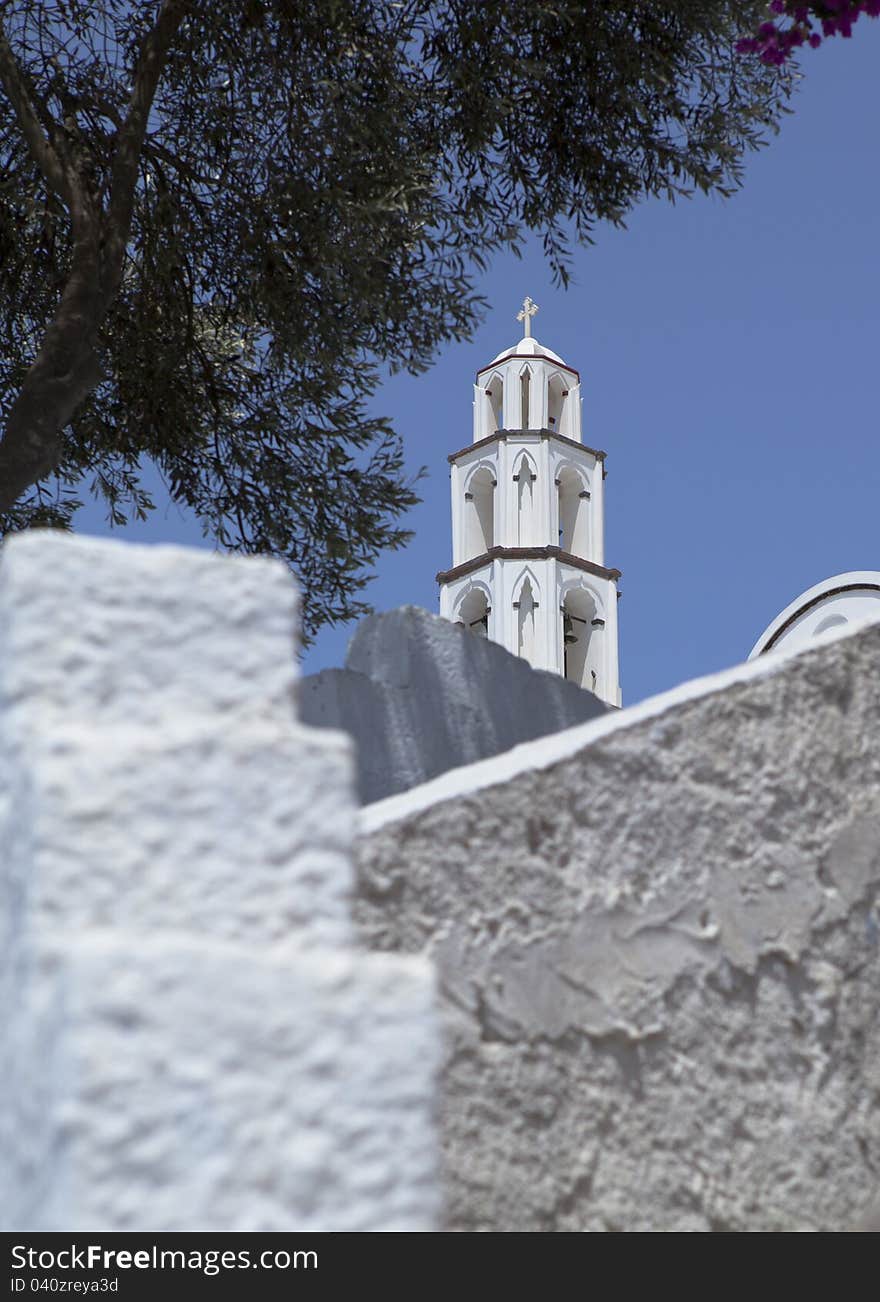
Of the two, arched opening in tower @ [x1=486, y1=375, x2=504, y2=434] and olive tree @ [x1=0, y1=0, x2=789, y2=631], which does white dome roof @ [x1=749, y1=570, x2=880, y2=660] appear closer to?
olive tree @ [x1=0, y1=0, x2=789, y2=631]

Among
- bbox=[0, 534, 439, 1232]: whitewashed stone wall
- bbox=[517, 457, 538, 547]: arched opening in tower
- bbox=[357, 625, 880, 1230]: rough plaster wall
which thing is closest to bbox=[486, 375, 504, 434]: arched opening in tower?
bbox=[517, 457, 538, 547]: arched opening in tower

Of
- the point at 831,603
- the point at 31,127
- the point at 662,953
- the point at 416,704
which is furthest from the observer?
the point at 831,603

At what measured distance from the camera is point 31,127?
664 cm

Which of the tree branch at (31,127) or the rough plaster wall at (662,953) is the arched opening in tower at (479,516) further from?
the rough plaster wall at (662,953)

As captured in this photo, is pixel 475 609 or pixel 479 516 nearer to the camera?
pixel 475 609

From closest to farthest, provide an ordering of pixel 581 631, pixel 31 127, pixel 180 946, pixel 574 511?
pixel 180 946
pixel 31 127
pixel 581 631
pixel 574 511

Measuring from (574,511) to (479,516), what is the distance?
2.57 meters

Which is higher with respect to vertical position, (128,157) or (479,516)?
(479,516)

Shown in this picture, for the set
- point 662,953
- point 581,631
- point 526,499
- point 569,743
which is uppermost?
point 526,499

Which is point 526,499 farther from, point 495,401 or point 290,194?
point 290,194

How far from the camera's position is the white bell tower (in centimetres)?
3469

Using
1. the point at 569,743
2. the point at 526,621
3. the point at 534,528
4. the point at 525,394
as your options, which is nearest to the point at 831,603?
the point at 569,743

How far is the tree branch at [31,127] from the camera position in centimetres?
665

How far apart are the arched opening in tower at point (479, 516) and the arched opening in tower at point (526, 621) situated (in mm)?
2484
